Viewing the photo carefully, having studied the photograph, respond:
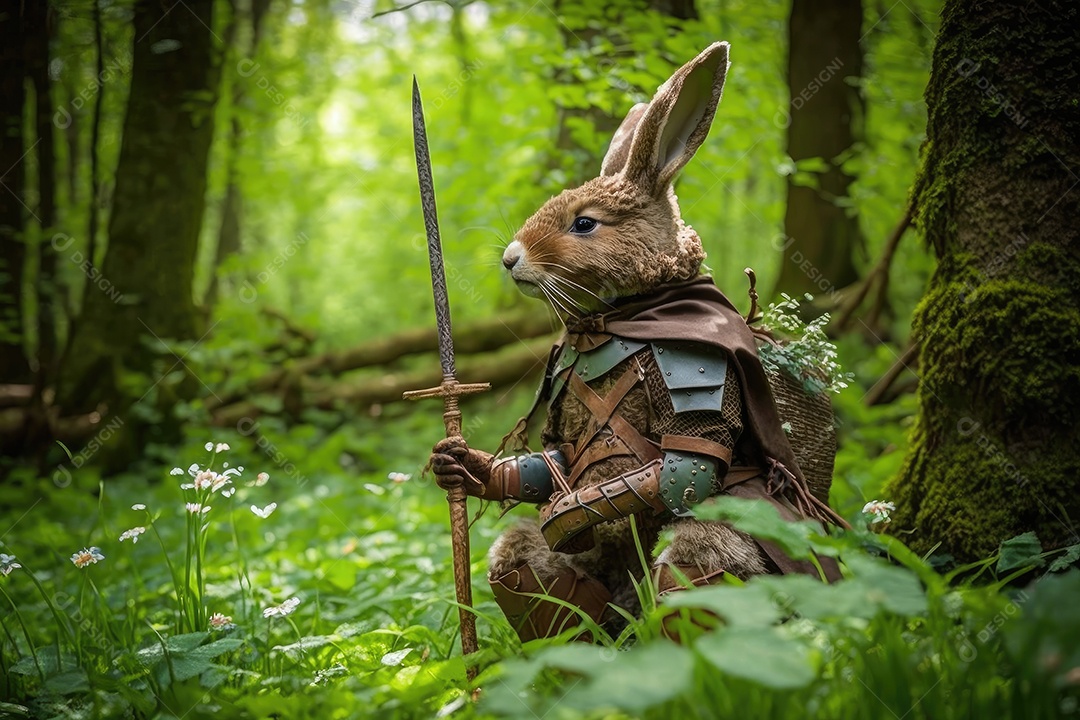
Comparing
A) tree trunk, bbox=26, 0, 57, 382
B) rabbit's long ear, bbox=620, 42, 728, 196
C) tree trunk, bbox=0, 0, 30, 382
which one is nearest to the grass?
rabbit's long ear, bbox=620, 42, 728, 196

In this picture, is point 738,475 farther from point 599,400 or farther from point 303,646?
point 303,646

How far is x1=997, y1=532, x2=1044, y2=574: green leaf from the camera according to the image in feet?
7.44

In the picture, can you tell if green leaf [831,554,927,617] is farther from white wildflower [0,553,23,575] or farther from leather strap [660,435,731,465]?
white wildflower [0,553,23,575]

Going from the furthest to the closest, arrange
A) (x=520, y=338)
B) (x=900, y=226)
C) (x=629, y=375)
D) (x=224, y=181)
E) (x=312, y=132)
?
(x=312, y=132) → (x=224, y=181) → (x=520, y=338) → (x=900, y=226) → (x=629, y=375)

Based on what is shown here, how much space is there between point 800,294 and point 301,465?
13.7 ft

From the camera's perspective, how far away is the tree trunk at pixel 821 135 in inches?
234

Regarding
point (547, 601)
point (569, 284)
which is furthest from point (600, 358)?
point (547, 601)

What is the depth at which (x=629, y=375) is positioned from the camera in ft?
7.86

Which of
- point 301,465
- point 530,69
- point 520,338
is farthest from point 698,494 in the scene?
point 520,338

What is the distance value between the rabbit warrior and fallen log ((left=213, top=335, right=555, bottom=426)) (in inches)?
188

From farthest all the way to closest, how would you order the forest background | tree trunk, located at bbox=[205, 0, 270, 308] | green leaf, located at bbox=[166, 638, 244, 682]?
tree trunk, located at bbox=[205, 0, 270, 308] → green leaf, located at bbox=[166, 638, 244, 682] → the forest background

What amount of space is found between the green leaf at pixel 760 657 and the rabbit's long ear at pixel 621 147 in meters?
1.71

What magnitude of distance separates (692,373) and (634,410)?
217 mm

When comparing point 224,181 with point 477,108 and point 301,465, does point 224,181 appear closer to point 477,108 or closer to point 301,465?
point 477,108
